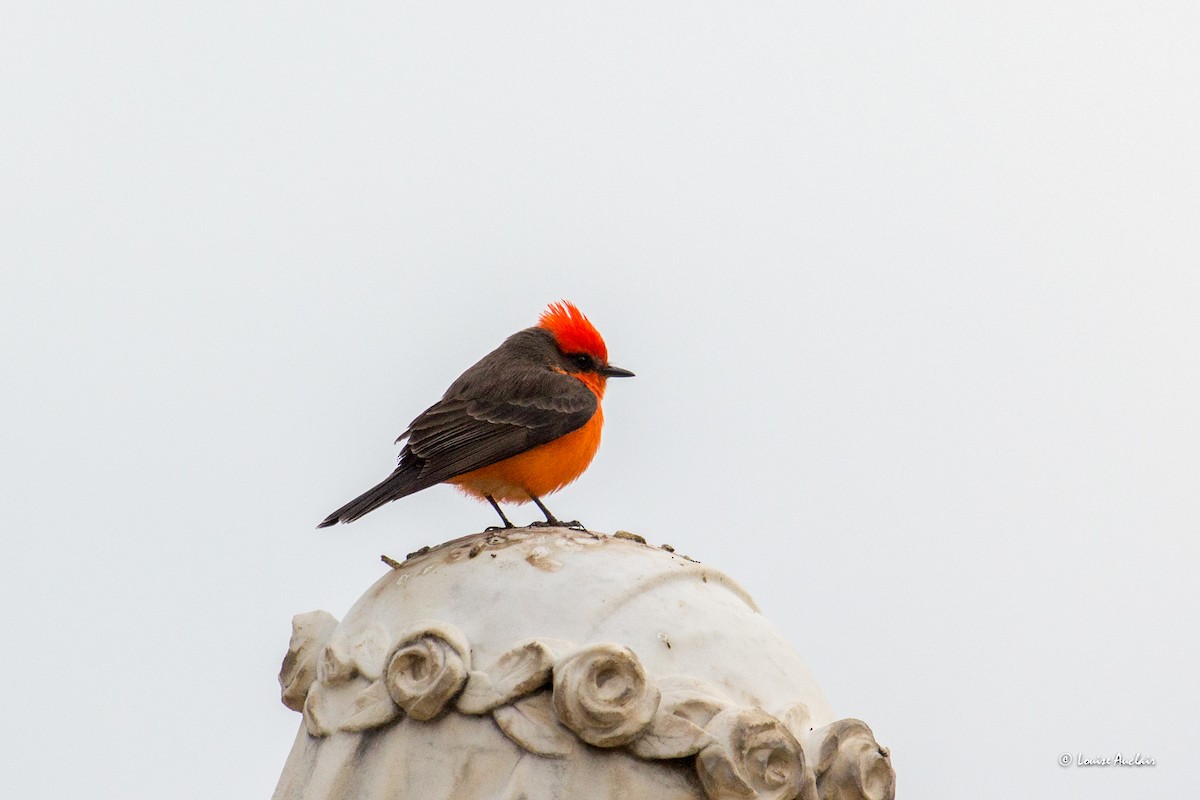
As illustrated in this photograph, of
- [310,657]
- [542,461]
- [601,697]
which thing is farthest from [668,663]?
[542,461]

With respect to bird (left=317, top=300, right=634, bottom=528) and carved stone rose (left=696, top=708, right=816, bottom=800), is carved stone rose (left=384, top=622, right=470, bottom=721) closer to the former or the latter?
carved stone rose (left=696, top=708, right=816, bottom=800)

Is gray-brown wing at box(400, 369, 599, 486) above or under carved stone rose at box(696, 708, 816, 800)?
above

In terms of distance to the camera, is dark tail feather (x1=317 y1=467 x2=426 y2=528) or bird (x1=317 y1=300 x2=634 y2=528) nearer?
dark tail feather (x1=317 y1=467 x2=426 y2=528)

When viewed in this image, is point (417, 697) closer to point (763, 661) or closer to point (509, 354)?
point (763, 661)

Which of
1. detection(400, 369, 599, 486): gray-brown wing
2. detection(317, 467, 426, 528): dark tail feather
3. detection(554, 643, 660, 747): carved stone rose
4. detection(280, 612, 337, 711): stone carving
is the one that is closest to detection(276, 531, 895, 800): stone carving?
detection(554, 643, 660, 747): carved stone rose

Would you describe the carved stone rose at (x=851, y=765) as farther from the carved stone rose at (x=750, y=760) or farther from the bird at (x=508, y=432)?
the bird at (x=508, y=432)

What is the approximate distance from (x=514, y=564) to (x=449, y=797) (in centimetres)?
77

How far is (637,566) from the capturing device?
4344 millimetres

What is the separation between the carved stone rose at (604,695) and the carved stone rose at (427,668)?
0.29 metres

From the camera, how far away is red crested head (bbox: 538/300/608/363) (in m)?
7.96

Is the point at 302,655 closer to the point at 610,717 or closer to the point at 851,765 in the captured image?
the point at 610,717

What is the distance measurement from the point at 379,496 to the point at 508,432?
0.87 meters

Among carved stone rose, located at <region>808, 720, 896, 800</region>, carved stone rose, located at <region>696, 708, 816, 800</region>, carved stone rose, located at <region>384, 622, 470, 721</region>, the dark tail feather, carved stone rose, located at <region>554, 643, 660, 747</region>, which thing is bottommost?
carved stone rose, located at <region>808, 720, 896, 800</region>

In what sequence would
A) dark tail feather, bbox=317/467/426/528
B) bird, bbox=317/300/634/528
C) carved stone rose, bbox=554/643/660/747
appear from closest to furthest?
carved stone rose, bbox=554/643/660/747, dark tail feather, bbox=317/467/426/528, bird, bbox=317/300/634/528
